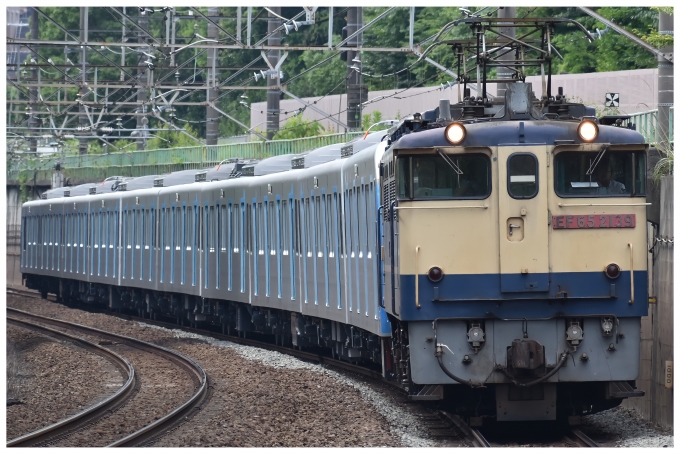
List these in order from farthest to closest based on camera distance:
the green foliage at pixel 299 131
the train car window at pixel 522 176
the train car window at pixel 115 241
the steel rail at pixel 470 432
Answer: the green foliage at pixel 299 131 → the train car window at pixel 115 241 → the train car window at pixel 522 176 → the steel rail at pixel 470 432

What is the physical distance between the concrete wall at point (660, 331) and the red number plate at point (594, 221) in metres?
1.23

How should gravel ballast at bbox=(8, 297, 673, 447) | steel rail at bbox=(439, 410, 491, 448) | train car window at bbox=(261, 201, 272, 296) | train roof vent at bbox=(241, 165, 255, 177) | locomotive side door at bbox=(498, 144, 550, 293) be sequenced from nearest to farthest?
steel rail at bbox=(439, 410, 491, 448) → locomotive side door at bbox=(498, 144, 550, 293) → gravel ballast at bbox=(8, 297, 673, 447) → train car window at bbox=(261, 201, 272, 296) → train roof vent at bbox=(241, 165, 255, 177)

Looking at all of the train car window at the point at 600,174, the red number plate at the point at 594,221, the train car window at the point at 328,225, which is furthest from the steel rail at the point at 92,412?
the train car window at the point at 600,174

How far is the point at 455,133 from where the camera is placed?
10.4 metres

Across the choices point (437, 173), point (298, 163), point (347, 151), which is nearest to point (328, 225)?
point (347, 151)

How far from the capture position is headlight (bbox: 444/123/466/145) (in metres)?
10.4

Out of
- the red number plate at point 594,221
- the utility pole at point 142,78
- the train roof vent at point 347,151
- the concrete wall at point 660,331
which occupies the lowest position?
the concrete wall at point 660,331

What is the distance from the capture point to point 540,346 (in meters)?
10.2

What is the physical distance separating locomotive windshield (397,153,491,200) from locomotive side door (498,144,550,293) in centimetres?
17

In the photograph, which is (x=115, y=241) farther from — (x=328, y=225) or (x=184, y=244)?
(x=328, y=225)

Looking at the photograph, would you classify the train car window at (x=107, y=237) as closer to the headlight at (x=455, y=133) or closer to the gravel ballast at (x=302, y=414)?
the gravel ballast at (x=302, y=414)

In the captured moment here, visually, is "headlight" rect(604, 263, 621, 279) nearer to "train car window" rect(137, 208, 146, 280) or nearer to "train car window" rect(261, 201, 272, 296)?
"train car window" rect(261, 201, 272, 296)

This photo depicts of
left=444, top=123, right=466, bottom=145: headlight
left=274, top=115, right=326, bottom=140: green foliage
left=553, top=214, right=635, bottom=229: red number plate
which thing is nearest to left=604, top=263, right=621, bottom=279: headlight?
left=553, top=214, right=635, bottom=229: red number plate

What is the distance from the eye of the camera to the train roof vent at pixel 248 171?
2235 centimetres
